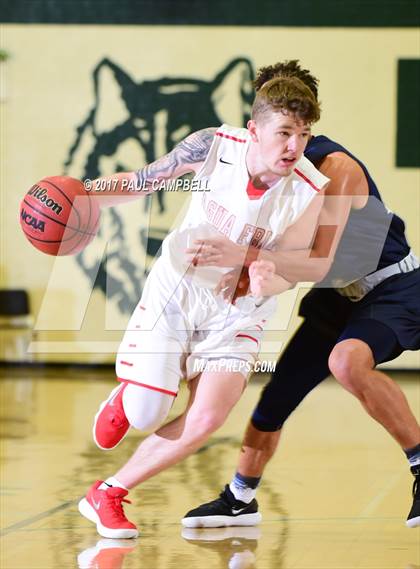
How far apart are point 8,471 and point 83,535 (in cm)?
144

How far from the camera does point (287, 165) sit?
12.1 feet

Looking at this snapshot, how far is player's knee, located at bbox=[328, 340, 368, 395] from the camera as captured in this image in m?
3.88

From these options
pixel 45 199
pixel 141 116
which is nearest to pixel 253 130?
pixel 45 199

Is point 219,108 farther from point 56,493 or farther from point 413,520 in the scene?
point 413,520

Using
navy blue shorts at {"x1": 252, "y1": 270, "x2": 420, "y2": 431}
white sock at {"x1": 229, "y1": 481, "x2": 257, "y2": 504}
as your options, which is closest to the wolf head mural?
white sock at {"x1": 229, "y1": 481, "x2": 257, "y2": 504}

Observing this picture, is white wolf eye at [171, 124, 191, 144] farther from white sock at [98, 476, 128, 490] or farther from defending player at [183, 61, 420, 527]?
white sock at [98, 476, 128, 490]

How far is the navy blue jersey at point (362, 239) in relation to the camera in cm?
406

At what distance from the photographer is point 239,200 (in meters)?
3.91

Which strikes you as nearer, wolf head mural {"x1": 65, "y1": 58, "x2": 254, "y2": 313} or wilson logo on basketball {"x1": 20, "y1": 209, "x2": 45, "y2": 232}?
wilson logo on basketball {"x1": 20, "y1": 209, "x2": 45, "y2": 232}

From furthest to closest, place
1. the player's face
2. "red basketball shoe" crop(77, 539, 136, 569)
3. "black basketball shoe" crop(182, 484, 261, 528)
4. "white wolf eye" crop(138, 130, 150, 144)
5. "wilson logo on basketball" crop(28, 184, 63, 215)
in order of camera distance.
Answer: "white wolf eye" crop(138, 130, 150, 144), "black basketball shoe" crop(182, 484, 261, 528), "wilson logo on basketball" crop(28, 184, 63, 215), "red basketball shoe" crop(77, 539, 136, 569), the player's face

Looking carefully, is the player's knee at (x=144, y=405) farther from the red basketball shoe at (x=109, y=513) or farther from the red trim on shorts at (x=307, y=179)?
the red trim on shorts at (x=307, y=179)

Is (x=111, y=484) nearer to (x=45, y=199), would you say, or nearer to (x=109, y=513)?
(x=109, y=513)

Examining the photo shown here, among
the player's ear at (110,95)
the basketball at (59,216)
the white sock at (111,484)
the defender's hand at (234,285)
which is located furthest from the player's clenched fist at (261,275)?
the player's ear at (110,95)

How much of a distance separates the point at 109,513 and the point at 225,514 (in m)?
0.56
